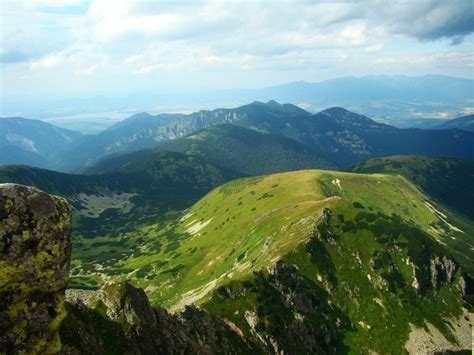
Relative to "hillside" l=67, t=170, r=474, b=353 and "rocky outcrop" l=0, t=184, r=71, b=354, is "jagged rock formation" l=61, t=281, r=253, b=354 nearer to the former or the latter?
"rocky outcrop" l=0, t=184, r=71, b=354

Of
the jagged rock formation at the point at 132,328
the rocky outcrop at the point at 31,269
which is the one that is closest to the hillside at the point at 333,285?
the jagged rock formation at the point at 132,328

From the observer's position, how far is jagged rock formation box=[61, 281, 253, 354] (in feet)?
137

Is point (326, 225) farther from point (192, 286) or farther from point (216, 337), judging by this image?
point (216, 337)

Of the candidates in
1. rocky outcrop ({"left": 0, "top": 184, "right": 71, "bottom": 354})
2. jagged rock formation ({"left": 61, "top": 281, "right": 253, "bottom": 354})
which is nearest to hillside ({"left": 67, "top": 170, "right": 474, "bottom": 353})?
jagged rock formation ({"left": 61, "top": 281, "right": 253, "bottom": 354})

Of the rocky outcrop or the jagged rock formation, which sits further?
the jagged rock formation

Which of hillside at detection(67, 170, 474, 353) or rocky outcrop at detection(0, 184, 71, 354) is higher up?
rocky outcrop at detection(0, 184, 71, 354)

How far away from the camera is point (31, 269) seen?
67.3ft

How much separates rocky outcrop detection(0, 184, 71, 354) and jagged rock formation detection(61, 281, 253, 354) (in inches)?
565

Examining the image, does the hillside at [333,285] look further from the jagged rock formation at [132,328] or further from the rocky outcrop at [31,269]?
the rocky outcrop at [31,269]

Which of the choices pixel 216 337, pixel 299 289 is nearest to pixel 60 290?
pixel 216 337

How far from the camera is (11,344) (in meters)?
19.7

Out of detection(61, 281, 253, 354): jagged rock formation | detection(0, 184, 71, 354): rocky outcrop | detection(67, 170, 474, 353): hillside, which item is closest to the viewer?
detection(0, 184, 71, 354): rocky outcrop

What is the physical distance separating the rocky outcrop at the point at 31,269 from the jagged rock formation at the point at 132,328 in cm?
1434

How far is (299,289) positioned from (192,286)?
64.2 m
